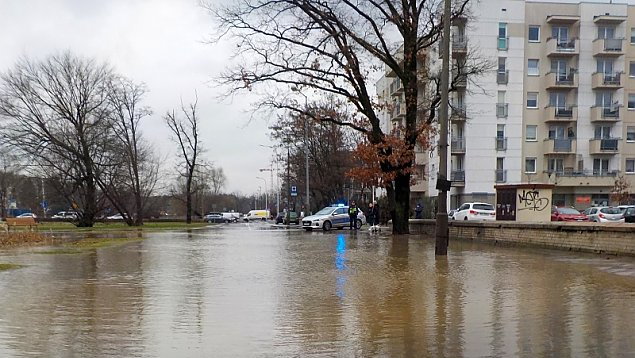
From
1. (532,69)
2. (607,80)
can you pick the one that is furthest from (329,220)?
(607,80)

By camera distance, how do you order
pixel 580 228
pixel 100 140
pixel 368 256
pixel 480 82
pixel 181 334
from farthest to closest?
pixel 480 82 < pixel 100 140 < pixel 580 228 < pixel 368 256 < pixel 181 334

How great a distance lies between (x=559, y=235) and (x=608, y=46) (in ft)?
144

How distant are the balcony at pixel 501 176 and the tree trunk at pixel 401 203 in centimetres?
3008

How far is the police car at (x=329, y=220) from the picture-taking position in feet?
120

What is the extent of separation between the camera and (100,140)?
4516 centimetres

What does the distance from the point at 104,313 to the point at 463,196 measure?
50.5m

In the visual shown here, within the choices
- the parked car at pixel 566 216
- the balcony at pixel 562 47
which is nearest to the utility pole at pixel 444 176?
the parked car at pixel 566 216

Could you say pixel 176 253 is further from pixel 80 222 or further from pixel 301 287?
pixel 80 222

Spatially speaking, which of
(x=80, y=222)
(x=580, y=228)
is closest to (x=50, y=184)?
(x=80, y=222)

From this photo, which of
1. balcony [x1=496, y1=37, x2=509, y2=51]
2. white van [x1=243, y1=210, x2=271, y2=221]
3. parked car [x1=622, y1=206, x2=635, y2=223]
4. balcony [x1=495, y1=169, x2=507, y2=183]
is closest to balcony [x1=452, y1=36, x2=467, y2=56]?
balcony [x1=496, y1=37, x2=509, y2=51]

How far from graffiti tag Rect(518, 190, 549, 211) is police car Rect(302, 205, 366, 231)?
13.9 metres

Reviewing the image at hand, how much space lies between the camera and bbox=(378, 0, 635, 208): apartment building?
179ft

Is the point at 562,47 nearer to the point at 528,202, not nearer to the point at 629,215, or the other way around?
the point at 629,215

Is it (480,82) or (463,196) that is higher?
(480,82)
